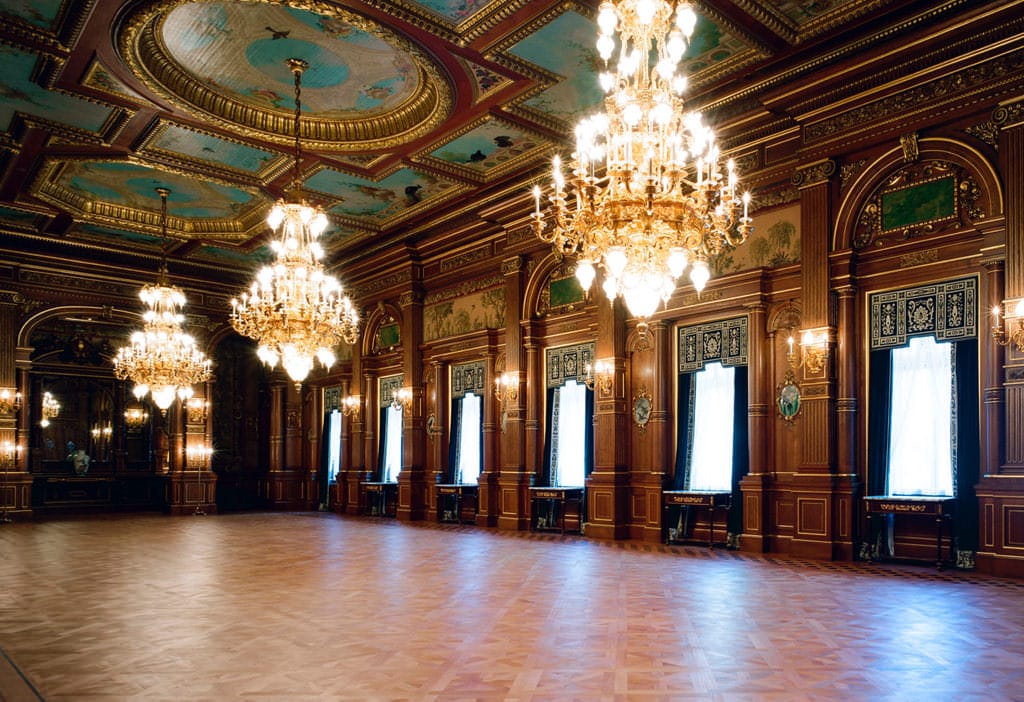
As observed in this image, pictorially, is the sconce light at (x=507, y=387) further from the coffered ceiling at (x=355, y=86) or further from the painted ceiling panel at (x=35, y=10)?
the painted ceiling panel at (x=35, y=10)

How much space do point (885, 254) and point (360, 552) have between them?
6.98 metres

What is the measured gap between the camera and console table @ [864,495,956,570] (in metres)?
7.86

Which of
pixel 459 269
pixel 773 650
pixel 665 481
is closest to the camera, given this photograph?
pixel 773 650

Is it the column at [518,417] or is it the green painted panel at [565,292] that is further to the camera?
the column at [518,417]

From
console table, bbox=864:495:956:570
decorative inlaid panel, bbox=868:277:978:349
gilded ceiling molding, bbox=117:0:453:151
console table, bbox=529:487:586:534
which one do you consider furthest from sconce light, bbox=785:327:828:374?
gilded ceiling molding, bbox=117:0:453:151

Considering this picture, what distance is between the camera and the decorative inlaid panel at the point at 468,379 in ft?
46.5

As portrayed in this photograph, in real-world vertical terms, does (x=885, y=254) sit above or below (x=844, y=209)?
below

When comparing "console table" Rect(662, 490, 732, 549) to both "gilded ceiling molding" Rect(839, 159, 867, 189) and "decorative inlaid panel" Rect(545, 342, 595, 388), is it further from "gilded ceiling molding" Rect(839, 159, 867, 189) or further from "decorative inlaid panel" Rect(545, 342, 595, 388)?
"gilded ceiling molding" Rect(839, 159, 867, 189)

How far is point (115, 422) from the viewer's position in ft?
63.3

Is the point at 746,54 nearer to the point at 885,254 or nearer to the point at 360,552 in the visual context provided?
the point at 885,254

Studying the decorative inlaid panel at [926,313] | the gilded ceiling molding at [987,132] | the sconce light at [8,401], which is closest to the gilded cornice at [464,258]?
the decorative inlaid panel at [926,313]

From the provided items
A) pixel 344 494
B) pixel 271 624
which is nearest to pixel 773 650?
pixel 271 624

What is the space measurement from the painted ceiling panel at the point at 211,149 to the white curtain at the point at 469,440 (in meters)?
5.35

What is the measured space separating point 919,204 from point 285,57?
7164 mm
